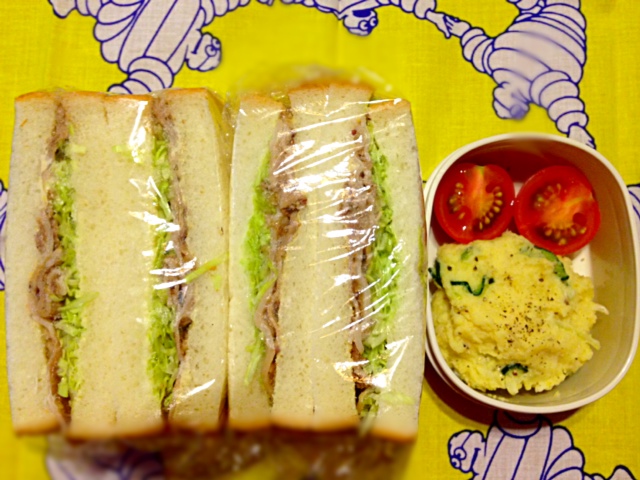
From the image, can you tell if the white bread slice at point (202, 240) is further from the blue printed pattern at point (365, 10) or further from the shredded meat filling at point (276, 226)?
the blue printed pattern at point (365, 10)

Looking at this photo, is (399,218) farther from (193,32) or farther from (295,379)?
(193,32)

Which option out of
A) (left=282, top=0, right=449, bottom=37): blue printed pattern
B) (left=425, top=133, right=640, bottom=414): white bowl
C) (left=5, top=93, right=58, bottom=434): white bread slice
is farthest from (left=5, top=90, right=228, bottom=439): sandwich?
(left=282, top=0, right=449, bottom=37): blue printed pattern

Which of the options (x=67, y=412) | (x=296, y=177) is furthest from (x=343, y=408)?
(x=67, y=412)

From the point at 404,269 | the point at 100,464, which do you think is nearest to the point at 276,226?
the point at 404,269

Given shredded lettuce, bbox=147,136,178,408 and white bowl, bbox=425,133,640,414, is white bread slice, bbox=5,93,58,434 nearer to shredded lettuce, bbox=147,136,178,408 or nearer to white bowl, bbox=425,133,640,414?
shredded lettuce, bbox=147,136,178,408

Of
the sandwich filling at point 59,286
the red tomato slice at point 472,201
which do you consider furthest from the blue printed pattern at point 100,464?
the red tomato slice at point 472,201
